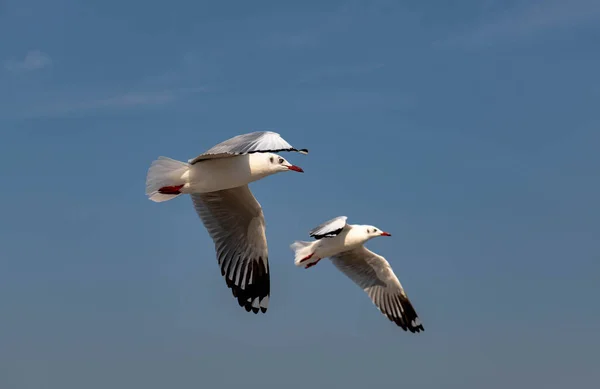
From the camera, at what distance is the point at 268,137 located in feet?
22.7

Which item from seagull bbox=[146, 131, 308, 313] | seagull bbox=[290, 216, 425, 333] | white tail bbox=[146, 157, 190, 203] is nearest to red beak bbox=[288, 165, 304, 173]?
Result: seagull bbox=[146, 131, 308, 313]

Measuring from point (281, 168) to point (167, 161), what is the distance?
1.17 metres

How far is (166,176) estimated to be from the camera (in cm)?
827

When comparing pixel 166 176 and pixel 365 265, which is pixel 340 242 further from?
pixel 166 176

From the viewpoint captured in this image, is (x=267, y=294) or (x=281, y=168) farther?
(x=267, y=294)

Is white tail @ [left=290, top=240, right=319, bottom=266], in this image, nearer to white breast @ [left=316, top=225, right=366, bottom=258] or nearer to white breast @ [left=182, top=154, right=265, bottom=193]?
white breast @ [left=316, top=225, right=366, bottom=258]

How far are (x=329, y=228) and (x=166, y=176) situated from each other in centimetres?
216

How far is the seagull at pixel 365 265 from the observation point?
34.4ft

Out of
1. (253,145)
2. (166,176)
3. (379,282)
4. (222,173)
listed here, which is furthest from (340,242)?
(253,145)

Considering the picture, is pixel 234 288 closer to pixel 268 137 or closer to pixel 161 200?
pixel 161 200

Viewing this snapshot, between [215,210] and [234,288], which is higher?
[215,210]

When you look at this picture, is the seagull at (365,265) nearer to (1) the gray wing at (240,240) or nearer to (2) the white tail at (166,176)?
(1) the gray wing at (240,240)

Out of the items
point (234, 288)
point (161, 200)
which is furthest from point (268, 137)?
point (234, 288)

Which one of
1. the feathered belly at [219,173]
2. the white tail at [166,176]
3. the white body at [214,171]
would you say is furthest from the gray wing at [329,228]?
the white tail at [166,176]
